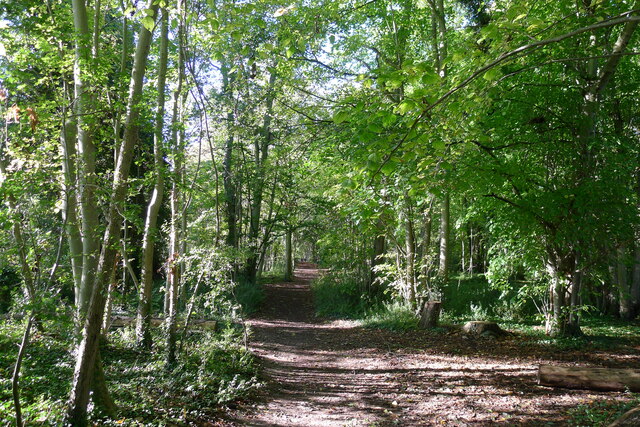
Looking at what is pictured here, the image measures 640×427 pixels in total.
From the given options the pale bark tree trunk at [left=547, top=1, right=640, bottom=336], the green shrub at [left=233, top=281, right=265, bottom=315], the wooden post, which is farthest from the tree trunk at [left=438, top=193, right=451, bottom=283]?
the green shrub at [left=233, top=281, right=265, bottom=315]

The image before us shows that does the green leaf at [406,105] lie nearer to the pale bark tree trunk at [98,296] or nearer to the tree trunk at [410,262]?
the pale bark tree trunk at [98,296]

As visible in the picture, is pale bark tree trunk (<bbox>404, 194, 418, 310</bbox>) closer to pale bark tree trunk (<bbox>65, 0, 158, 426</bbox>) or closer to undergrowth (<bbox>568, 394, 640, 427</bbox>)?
undergrowth (<bbox>568, 394, 640, 427</bbox>)

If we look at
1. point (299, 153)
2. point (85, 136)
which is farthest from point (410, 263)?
point (85, 136)

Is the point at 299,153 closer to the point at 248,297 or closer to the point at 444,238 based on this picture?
the point at 444,238

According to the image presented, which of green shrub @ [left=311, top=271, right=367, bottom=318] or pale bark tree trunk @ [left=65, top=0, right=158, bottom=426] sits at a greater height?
pale bark tree trunk @ [left=65, top=0, right=158, bottom=426]

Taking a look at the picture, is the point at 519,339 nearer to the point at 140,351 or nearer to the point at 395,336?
the point at 395,336

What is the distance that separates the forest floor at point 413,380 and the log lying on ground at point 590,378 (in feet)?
0.40

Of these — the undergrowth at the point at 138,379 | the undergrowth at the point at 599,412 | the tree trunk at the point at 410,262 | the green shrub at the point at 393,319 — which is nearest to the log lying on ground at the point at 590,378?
the undergrowth at the point at 599,412

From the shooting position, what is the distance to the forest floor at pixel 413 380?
4.87 m

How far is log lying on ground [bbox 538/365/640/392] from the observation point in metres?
5.12

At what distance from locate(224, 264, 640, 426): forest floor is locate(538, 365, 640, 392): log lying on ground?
12cm

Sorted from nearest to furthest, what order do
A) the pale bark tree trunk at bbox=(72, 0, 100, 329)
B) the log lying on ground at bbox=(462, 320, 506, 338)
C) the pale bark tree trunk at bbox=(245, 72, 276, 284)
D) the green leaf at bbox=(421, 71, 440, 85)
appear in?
1. the green leaf at bbox=(421, 71, 440, 85)
2. the pale bark tree trunk at bbox=(72, 0, 100, 329)
3. the log lying on ground at bbox=(462, 320, 506, 338)
4. the pale bark tree trunk at bbox=(245, 72, 276, 284)

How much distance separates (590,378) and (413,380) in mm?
2434

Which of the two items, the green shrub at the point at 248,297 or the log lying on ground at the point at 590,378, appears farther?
the green shrub at the point at 248,297
